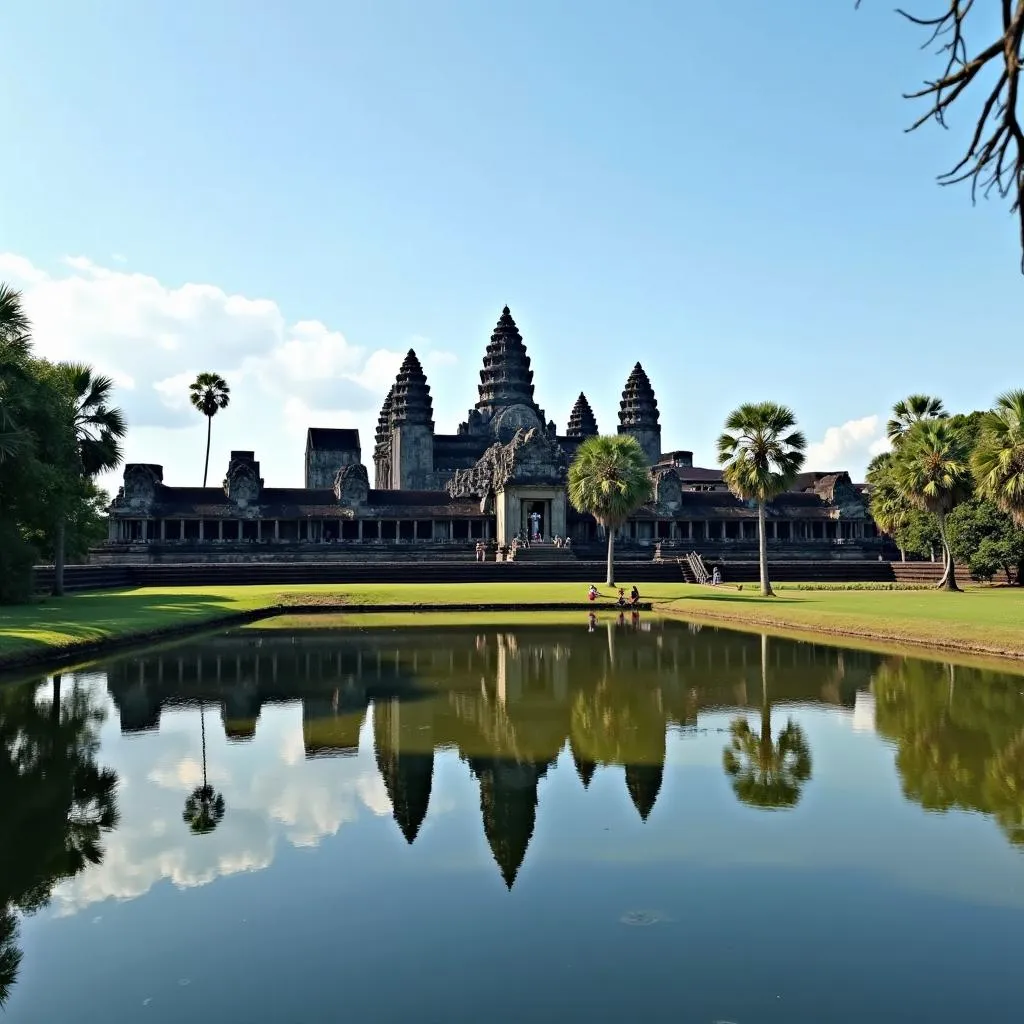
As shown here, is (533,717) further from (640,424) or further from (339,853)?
(640,424)

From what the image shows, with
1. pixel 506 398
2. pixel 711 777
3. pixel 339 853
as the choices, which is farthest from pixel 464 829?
pixel 506 398

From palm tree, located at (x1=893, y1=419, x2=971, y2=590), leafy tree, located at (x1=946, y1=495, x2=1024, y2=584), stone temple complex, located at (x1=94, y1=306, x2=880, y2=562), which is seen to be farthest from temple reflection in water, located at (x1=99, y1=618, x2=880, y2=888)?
stone temple complex, located at (x1=94, y1=306, x2=880, y2=562)

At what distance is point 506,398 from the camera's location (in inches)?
4360

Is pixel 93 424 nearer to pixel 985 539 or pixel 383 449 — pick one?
pixel 985 539

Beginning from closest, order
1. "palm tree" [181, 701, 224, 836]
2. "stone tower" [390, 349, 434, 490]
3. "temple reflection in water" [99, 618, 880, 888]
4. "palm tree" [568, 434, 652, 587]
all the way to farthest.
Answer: "palm tree" [181, 701, 224, 836]
"temple reflection in water" [99, 618, 880, 888]
"palm tree" [568, 434, 652, 587]
"stone tower" [390, 349, 434, 490]

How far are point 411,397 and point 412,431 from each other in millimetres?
4352

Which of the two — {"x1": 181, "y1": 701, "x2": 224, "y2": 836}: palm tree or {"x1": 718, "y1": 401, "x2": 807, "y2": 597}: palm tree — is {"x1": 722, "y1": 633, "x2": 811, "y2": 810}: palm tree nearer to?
{"x1": 181, "y1": 701, "x2": 224, "y2": 836}: palm tree

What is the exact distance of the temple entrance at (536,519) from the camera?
229 feet

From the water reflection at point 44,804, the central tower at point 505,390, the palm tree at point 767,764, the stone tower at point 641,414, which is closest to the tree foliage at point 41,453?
the water reflection at point 44,804

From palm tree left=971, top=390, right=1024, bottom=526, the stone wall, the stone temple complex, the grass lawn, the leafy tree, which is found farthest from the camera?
the stone wall

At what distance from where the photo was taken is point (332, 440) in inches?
4166

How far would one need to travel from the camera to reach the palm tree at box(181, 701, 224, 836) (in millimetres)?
9227

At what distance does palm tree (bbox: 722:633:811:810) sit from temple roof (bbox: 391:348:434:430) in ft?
317

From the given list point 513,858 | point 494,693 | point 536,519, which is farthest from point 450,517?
point 513,858
